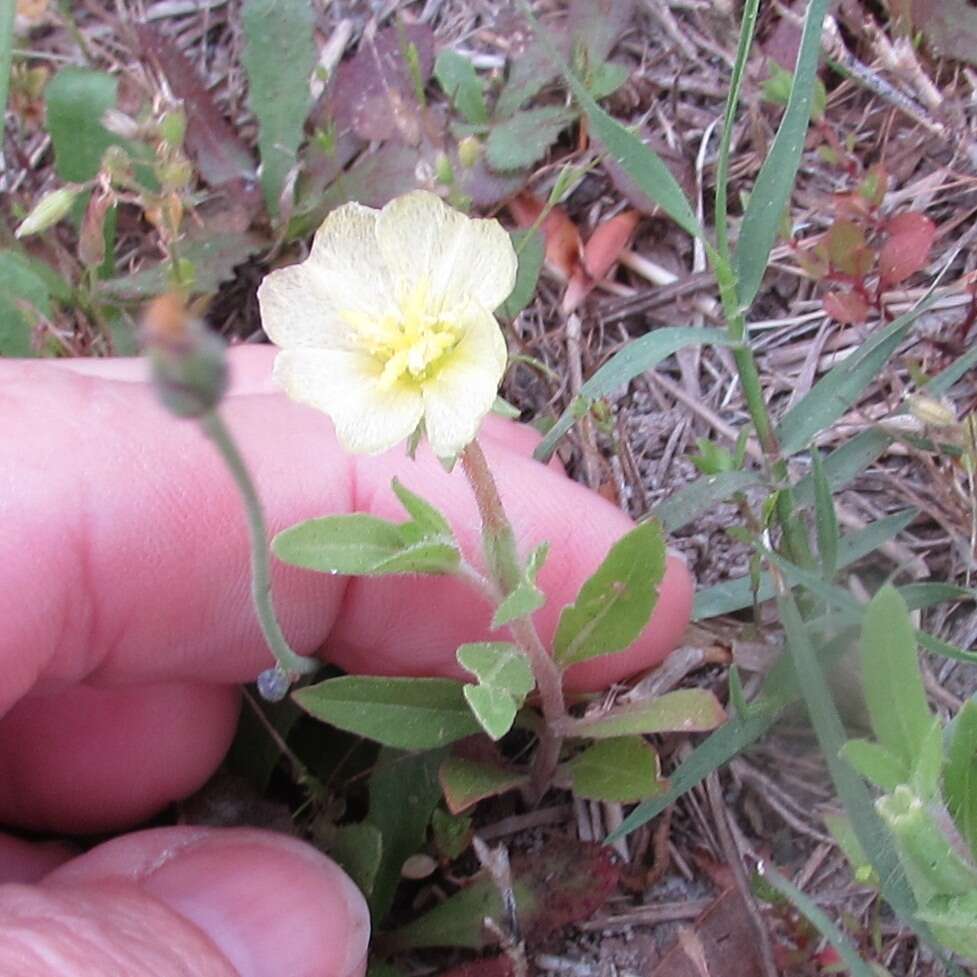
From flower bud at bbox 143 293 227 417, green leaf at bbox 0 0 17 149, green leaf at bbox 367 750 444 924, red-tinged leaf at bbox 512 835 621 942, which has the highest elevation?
flower bud at bbox 143 293 227 417

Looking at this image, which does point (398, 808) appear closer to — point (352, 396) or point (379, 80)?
point (352, 396)

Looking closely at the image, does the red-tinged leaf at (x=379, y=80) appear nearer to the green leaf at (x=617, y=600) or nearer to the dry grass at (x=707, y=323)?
the dry grass at (x=707, y=323)

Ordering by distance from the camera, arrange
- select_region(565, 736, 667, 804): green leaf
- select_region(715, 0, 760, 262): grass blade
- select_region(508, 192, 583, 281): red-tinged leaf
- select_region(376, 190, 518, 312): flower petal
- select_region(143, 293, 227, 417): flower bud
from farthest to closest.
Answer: select_region(508, 192, 583, 281): red-tinged leaf, select_region(565, 736, 667, 804): green leaf, select_region(715, 0, 760, 262): grass blade, select_region(376, 190, 518, 312): flower petal, select_region(143, 293, 227, 417): flower bud

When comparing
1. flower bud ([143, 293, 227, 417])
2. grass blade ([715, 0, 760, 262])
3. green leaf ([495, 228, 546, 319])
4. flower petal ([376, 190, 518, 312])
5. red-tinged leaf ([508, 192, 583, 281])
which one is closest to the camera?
flower bud ([143, 293, 227, 417])

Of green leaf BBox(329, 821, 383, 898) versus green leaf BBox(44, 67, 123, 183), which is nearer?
green leaf BBox(329, 821, 383, 898)

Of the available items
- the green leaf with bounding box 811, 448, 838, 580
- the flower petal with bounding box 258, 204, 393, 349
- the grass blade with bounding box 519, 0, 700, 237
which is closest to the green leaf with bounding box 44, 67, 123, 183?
the grass blade with bounding box 519, 0, 700, 237

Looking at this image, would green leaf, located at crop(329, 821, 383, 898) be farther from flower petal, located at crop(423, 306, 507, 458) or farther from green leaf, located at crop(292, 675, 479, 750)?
flower petal, located at crop(423, 306, 507, 458)

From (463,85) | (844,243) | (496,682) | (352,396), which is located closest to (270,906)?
(496,682)
